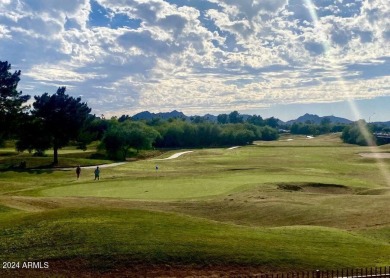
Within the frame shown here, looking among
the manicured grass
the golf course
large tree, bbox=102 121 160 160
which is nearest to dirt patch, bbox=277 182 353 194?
the golf course

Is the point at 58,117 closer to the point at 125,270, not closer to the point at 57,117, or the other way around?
the point at 57,117

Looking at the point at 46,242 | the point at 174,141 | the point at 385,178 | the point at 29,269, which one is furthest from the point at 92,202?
the point at 174,141

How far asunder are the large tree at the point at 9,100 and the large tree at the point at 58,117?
685 cm

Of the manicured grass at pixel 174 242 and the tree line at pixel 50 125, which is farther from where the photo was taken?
the tree line at pixel 50 125

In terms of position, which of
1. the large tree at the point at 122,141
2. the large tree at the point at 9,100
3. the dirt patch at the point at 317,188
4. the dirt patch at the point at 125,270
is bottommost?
the dirt patch at the point at 317,188

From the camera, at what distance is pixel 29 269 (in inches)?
704

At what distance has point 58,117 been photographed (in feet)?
276

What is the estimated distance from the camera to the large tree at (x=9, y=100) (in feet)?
245

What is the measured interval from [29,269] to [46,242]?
2511mm

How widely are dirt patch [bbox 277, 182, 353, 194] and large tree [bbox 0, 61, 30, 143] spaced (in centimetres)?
5024

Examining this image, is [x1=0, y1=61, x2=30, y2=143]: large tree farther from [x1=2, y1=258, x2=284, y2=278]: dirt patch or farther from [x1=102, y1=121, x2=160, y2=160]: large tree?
[x1=2, y1=258, x2=284, y2=278]: dirt patch

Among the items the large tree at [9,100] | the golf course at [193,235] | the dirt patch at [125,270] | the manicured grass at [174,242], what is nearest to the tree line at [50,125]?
the large tree at [9,100]

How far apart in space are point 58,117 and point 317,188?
53.9m

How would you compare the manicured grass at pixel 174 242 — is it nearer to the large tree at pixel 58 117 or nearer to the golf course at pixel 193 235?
the golf course at pixel 193 235
